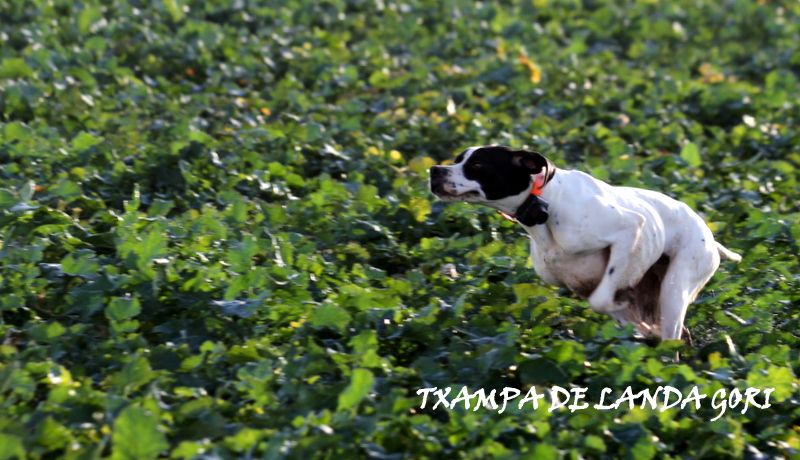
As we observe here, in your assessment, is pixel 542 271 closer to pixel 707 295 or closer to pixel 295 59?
pixel 707 295

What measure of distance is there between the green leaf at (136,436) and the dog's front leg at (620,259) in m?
2.21

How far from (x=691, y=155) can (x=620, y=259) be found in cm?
380

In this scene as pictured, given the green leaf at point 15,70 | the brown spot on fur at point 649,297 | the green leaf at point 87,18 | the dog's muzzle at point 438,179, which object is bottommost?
the green leaf at point 87,18

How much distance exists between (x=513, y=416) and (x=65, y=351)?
1.78 meters

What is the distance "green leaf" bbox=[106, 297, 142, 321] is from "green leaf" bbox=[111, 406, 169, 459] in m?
1.18

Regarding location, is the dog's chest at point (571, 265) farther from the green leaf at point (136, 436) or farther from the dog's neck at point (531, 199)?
the green leaf at point (136, 436)

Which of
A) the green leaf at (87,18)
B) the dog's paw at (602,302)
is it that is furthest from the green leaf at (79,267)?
the green leaf at (87,18)

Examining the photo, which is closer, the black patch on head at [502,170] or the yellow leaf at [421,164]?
the black patch on head at [502,170]

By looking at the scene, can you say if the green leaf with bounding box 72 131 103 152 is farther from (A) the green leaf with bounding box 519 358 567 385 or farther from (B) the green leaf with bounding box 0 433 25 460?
(B) the green leaf with bounding box 0 433 25 460

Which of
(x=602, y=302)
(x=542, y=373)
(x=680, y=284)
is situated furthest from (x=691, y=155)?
(x=542, y=373)

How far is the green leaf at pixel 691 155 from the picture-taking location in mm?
9312

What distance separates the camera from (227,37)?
11.4 m

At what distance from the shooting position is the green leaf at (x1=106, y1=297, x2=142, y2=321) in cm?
547

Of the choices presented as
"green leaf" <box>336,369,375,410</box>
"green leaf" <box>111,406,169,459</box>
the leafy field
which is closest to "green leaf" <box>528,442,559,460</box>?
the leafy field
